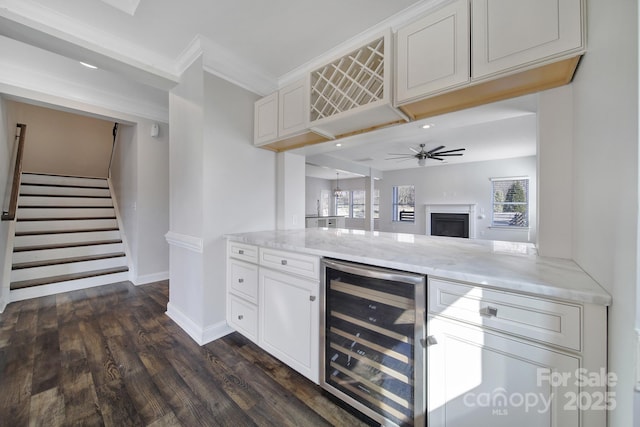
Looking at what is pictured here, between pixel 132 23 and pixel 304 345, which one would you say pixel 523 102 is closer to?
pixel 304 345

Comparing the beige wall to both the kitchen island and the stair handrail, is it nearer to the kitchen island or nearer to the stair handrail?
the stair handrail

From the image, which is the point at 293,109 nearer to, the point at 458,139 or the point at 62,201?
the point at 458,139

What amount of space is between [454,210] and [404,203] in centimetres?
157

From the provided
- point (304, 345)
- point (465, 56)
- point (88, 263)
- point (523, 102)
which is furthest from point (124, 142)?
point (523, 102)

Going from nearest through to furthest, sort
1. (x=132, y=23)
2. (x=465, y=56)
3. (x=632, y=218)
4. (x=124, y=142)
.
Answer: (x=632, y=218) < (x=465, y=56) < (x=132, y=23) < (x=124, y=142)

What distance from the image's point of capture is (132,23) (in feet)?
5.90

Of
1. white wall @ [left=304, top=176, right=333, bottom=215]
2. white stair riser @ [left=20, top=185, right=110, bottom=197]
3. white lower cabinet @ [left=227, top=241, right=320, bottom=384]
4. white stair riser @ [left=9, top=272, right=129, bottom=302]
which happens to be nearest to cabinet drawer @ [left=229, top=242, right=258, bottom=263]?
white lower cabinet @ [left=227, top=241, right=320, bottom=384]

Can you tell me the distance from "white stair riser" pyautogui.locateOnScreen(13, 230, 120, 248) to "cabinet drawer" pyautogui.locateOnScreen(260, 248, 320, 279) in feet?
13.2

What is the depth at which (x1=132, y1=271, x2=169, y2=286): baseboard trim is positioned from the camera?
11.5ft

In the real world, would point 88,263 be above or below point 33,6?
below

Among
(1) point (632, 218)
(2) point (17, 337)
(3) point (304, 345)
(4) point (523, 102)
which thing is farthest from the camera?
(2) point (17, 337)

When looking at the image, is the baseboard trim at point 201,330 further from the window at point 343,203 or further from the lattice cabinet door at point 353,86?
the window at point 343,203

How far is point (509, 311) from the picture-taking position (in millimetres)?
906

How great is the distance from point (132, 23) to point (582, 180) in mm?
3056
